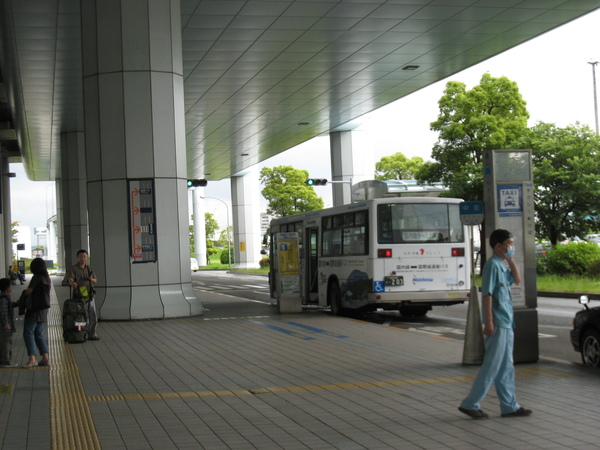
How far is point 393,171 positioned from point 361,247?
226 feet

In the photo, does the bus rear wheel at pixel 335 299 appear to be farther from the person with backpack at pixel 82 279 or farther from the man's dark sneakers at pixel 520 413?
the man's dark sneakers at pixel 520 413

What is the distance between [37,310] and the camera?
36.3 feet

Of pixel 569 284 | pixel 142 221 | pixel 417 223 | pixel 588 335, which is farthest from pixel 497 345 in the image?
pixel 569 284

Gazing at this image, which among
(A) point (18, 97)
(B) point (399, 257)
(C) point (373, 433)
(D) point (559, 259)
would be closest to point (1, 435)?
(C) point (373, 433)

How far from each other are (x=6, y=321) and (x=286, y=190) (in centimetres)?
7596

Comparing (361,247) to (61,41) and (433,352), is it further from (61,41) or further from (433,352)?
(61,41)

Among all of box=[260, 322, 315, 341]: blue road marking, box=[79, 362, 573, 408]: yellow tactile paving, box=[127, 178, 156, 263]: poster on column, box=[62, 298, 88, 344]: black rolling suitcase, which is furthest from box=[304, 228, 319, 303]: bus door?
box=[79, 362, 573, 408]: yellow tactile paving

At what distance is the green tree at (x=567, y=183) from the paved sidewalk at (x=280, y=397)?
19612mm

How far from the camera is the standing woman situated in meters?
11.0

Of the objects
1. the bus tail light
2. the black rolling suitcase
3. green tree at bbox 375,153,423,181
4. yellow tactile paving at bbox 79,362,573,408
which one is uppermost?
green tree at bbox 375,153,423,181

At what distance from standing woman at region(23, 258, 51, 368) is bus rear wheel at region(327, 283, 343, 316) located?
9915mm

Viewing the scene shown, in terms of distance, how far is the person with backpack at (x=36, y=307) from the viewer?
10992 millimetres

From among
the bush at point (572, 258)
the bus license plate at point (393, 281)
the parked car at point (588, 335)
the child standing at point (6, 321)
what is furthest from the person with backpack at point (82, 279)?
the bush at point (572, 258)

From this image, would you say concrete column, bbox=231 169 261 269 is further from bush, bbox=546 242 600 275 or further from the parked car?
the parked car
